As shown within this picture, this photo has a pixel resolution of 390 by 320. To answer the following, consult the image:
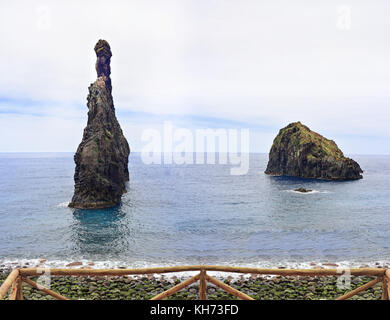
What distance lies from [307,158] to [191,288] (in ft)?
387

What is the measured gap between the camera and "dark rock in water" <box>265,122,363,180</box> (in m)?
126

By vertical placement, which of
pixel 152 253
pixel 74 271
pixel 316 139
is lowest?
pixel 152 253

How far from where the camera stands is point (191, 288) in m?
26.7

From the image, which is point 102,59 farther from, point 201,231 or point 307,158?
point 307,158

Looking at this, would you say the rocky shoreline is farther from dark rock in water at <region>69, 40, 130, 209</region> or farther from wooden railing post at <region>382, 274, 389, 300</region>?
dark rock in water at <region>69, 40, 130, 209</region>

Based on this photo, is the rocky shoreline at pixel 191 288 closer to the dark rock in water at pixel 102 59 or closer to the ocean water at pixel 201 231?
the ocean water at pixel 201 231

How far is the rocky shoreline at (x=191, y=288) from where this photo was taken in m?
25.0

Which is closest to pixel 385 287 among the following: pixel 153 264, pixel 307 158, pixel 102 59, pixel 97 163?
pixel 153 264

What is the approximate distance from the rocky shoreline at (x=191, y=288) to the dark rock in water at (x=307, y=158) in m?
106

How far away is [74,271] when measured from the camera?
8867 millimetres

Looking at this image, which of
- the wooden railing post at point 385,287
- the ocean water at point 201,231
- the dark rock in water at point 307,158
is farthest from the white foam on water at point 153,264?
the dark rock in water at point 307,158
